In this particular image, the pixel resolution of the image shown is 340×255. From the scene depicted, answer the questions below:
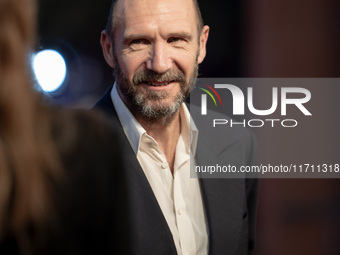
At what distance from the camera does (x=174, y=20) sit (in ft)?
4.09

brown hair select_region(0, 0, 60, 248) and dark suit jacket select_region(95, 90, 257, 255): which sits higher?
brown hair select_region(0, 0, 60, 248)

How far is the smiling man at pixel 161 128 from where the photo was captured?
4.03ft

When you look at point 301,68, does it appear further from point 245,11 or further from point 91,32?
point 91,32

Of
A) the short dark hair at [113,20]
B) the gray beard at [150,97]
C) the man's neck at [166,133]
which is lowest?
the man's neck at [166,133]

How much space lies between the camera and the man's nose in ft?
4.07

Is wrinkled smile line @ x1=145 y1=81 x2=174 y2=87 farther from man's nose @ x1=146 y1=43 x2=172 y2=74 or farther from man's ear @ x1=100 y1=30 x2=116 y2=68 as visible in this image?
man's ear @ x1=100 y1=30 x2=116 y2=68

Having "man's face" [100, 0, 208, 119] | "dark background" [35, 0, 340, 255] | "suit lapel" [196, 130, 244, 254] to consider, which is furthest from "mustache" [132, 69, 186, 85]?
"dark background" [35, 0, 340, 255]

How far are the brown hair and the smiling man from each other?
63 cm

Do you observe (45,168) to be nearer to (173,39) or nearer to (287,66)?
(173,39)

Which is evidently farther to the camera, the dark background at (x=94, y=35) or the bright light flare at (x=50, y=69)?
the dark background at (x=94, y=35)

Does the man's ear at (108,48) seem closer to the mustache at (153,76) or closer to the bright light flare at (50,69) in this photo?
the mustache at (153,76)

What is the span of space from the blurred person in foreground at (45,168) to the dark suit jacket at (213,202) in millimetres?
341

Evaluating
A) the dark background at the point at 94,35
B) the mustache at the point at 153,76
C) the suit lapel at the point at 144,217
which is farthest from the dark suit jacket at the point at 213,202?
the dark background at the point at 94,35

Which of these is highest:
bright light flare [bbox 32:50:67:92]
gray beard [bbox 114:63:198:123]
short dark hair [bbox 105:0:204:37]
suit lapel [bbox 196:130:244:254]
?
short dark hair [bbox 105:0:204:37]
